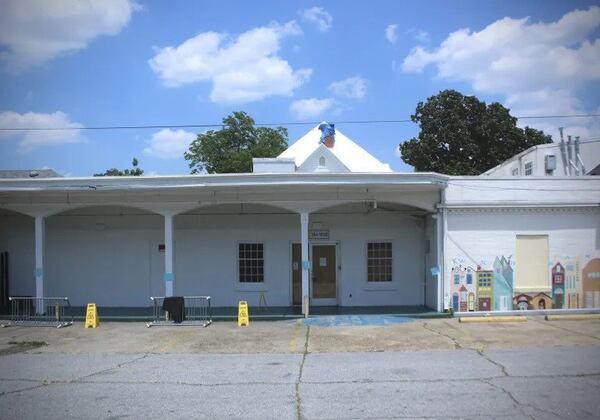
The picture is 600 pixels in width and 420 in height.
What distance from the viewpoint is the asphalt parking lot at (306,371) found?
294 inches

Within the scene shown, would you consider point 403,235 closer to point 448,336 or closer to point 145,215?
point 448,336

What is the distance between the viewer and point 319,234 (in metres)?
18.6

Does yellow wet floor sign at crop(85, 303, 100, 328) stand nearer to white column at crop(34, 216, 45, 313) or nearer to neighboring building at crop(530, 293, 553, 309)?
white column at crop(34, 216, 45, 313)

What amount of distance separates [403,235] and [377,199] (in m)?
2.78

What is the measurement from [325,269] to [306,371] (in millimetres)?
9110

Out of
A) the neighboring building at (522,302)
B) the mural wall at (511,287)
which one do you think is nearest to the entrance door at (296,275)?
the mural wall at (511,287)

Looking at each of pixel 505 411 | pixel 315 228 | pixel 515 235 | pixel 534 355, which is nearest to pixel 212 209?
pixel 315 228

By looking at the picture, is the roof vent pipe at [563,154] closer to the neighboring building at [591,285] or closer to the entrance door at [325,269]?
the neighboring building at [591,285]

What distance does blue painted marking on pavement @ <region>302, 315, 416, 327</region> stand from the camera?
15.2 metres

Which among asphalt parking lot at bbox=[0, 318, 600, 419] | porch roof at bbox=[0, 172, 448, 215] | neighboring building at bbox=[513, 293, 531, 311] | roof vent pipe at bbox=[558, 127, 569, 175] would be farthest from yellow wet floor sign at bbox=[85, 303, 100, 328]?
roof vent pipe at bbox=[558, 127, 569, 175]

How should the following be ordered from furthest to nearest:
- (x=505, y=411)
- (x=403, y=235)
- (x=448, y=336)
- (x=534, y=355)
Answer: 1. (x=403, y=235)
2. (x=448, y=336)
3. (x=534, y=355)
4. (x=505, y=411)

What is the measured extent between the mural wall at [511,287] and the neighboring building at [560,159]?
7.36 metres

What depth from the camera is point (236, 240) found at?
61.6 feet

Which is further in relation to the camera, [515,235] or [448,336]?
[515,235]
